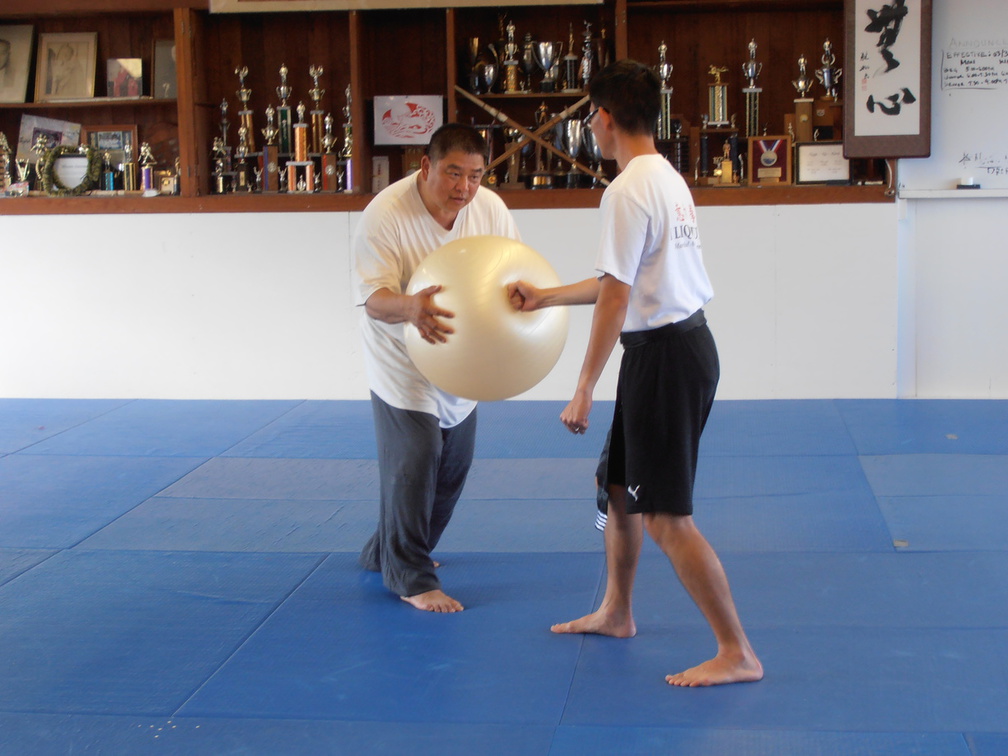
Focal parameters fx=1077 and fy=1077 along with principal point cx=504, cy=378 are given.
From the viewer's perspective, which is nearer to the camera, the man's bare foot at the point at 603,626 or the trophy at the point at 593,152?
the man's bare foot at the point at 603,626

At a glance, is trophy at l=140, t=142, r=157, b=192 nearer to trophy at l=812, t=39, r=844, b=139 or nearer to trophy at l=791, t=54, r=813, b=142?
trophy at l=791, t=54, r=813, b=142

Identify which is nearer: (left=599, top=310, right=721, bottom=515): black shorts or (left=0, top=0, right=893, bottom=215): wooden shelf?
(left=599, top=310, right=721, bottom=515): black shorts

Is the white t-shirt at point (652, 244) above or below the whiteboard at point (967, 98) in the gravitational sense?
below

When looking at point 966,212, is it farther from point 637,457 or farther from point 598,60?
point 637,457

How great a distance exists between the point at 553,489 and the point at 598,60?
10.4 ft

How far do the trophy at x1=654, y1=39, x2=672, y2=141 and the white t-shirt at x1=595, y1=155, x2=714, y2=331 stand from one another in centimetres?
389

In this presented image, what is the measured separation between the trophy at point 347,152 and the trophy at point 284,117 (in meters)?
0.34

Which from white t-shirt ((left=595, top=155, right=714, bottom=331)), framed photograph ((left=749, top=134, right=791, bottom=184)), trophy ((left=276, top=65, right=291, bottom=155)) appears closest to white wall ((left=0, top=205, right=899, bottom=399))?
framed photograph ((left=749, top=134, right=791, bottom=184))

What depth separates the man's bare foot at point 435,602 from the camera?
315 cm

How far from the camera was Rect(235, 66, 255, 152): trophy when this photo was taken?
261 inches

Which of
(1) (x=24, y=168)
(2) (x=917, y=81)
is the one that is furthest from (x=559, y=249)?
(1) (x=24, y=168)

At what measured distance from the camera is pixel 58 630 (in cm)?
304

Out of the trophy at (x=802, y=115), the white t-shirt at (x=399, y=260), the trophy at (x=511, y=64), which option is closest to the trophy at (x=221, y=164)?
the trophy at (x=511, y=64)

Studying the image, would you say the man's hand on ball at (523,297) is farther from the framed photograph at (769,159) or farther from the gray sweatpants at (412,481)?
the framed photograph at (769,159)
